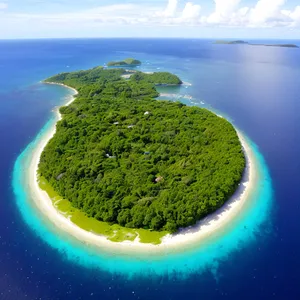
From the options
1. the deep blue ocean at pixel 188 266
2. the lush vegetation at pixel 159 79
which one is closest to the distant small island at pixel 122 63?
the lush vegetation at pixel 159 79

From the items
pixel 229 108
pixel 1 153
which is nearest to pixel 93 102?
pixel 1 153

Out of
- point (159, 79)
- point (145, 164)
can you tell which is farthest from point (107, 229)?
point (159, 79)

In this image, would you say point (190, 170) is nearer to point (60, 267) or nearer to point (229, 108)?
point (60, 267)

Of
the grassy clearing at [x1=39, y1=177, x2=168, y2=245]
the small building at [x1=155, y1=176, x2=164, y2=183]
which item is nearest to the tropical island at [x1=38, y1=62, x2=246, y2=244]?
the small building at [x1=155, y1=176, x2=164, y2=183]

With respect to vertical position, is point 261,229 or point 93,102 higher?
point 93,102

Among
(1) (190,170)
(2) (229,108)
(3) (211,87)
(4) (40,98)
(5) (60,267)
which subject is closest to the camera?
(5) (60,267)
